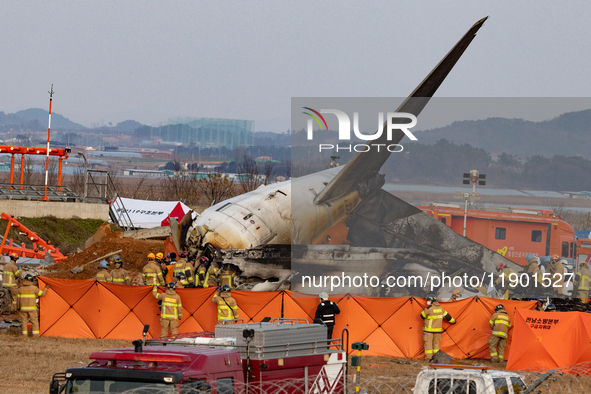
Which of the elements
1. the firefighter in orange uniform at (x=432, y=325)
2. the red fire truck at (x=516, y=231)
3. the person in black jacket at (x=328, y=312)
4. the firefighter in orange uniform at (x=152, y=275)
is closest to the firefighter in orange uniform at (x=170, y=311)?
the firefighter in orange uniform at (x=152, y=275)

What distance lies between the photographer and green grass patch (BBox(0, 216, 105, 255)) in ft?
136

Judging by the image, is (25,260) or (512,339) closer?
(512,339)

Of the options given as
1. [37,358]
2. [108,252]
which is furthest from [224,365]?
[108,252]

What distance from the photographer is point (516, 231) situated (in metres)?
22.9

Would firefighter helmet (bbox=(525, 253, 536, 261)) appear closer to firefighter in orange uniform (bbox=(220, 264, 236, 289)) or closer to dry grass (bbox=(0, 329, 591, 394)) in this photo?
dry grass (bbox=(0, 329, 591, 394))

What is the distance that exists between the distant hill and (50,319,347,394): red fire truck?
14.4 m

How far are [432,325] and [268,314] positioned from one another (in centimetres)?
465

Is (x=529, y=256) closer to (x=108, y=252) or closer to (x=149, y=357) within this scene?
(x=149, y=357)

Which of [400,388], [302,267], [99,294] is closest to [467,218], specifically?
[302,267]

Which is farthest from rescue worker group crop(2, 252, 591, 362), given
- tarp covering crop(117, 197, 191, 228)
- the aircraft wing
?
tarp covering crop(117, 197, 191, 228)

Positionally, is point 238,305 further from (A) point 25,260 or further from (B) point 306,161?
(A) point 25,260

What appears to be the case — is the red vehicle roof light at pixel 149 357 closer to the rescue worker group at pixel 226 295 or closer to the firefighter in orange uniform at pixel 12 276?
the rescue worker group at pixel 226 295

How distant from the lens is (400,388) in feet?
44.0

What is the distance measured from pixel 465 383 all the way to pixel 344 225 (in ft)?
52.8
